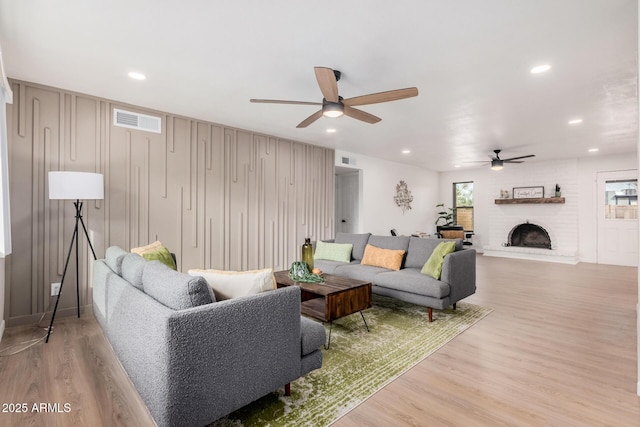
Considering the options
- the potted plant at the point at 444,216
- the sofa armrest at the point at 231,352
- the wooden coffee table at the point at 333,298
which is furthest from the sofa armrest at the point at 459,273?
the potted plant at the point at 444,216

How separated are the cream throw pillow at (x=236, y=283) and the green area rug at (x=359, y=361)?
71cm

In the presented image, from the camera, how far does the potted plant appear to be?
974cm

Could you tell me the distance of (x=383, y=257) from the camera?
4.21 meters

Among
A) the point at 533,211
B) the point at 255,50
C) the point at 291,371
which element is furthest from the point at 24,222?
the point at 533,211

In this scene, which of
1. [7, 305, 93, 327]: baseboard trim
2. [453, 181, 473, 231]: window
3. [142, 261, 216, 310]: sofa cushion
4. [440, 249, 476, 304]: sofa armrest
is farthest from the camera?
[453, 181, 473, 231]: window

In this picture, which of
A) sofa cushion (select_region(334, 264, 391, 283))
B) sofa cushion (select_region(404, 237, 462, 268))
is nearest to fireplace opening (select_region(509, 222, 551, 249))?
sofa cushion (select_region(404, 237, 462, 268))

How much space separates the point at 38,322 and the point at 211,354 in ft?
10.1

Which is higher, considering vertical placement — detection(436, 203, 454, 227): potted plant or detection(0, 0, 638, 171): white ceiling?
detection(0, 0, 638, 171): white ceiling

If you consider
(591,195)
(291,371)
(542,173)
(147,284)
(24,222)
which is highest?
(542,173)

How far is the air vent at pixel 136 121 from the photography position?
3.84m

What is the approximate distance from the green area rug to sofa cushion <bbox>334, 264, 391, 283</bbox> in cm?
40

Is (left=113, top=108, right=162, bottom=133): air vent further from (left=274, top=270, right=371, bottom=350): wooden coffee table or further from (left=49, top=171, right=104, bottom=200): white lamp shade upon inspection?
(left=274, top=270, right=371, bottom=350): wooden coffee table

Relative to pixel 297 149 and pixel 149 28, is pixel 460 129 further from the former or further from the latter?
pixel 149 28

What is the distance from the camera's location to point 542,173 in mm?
8094
